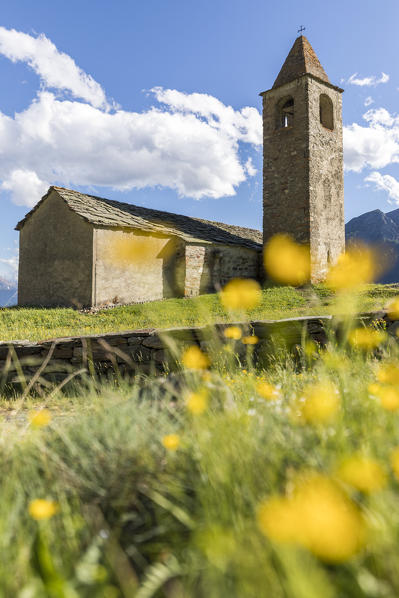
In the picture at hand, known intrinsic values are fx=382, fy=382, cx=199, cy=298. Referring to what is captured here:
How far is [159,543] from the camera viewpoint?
166cm

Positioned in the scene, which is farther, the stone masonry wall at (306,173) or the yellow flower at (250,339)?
the stone masonry wall at (306,173)

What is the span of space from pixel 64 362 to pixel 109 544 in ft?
15.5

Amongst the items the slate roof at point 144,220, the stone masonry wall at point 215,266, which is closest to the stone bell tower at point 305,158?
the stone masonry wall at point 215,266

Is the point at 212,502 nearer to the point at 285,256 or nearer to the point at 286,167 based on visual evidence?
the point at 285,256

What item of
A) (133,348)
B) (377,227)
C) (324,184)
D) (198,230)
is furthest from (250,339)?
(377,227)

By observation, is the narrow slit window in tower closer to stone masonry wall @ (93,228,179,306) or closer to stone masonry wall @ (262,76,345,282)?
stone masonry wall @ (262,76,345,282)

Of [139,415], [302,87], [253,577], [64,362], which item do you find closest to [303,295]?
[302,87]

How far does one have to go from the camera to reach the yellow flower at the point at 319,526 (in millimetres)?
1121

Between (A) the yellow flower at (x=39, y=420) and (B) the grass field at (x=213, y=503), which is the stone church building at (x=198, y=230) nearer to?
(A) the yellow flower at (x=39, y=420)

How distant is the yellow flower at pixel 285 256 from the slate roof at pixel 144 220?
4.22ft

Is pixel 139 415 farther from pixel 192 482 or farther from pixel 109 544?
pixel 109 544

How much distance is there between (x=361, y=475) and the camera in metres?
1.30

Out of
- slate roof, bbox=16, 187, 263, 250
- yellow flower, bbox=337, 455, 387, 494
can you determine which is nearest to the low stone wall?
yellow flower, bbox=337, 455, 387, 494

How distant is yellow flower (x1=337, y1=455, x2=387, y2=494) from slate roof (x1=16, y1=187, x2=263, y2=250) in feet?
49.4
